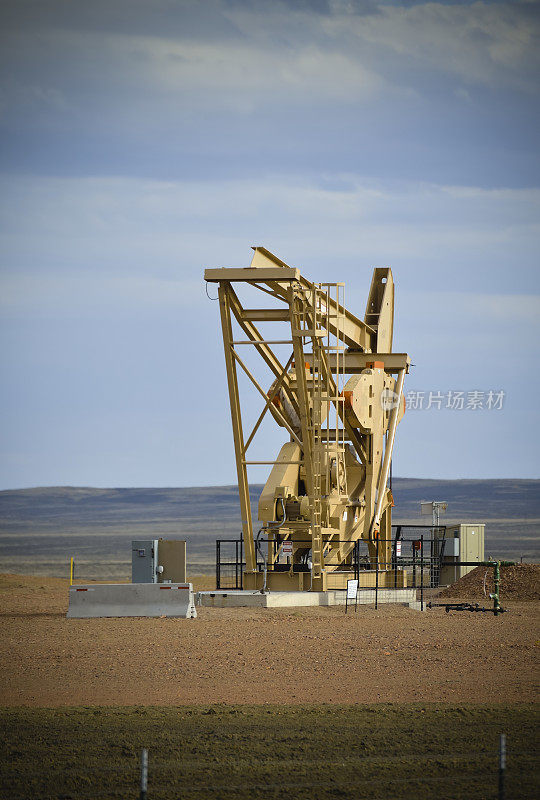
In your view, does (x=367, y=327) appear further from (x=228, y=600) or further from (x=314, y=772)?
(x=314, y=772)

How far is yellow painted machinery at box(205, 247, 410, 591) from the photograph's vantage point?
2344 cm

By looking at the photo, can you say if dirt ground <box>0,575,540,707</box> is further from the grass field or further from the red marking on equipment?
the red marking on equipment

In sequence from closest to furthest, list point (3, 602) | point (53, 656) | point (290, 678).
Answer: point (290, 678)
point (53, 656)
point (3, 602)

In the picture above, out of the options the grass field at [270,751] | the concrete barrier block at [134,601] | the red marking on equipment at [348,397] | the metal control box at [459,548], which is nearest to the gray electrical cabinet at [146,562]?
the concrete barrier block at [134,601]

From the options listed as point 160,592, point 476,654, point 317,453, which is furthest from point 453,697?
point 317,453

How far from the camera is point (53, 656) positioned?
1602 centimetres

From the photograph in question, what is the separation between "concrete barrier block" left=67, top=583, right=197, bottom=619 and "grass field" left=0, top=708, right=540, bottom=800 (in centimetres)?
818

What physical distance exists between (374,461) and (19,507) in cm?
14354

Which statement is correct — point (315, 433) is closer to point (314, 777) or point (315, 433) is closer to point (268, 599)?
point (268, 599)

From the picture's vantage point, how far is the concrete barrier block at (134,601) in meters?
20.6

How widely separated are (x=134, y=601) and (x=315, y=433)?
5682 mm

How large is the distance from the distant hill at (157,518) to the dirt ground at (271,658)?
2811cm

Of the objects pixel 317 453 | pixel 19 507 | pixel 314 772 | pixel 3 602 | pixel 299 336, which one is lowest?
pixel 19 507

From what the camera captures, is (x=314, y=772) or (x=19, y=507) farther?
(x=19, y=507)
